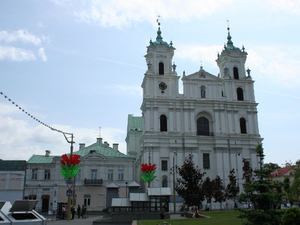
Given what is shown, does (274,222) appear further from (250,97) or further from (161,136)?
(250,97)

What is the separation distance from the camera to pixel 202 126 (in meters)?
55.9

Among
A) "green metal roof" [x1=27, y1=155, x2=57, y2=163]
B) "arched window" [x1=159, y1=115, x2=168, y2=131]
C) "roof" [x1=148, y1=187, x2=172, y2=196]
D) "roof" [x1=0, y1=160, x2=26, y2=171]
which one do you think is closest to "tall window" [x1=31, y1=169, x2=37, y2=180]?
"roof" [x1=0, y1=160, x2=26, y2=171]

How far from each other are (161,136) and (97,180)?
12.1m

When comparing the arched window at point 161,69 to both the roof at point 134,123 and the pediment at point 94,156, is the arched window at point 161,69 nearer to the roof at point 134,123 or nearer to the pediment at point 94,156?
the roof at point 134,123

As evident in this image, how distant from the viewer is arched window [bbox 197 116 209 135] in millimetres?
55513

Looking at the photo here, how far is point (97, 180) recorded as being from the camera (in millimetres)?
48500

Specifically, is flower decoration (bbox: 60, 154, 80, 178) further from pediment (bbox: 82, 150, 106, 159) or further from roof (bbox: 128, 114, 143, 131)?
roof (bbox: 128, 114, 143, 131)

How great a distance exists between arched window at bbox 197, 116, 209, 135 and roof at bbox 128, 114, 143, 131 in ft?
54.9

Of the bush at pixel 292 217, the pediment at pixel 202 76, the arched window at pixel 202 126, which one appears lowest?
the bush at pixel 292 217

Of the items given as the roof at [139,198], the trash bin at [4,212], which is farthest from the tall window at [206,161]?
the trash bin at [4,212]

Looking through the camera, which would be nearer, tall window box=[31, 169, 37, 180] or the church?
tall window box=[31, 169, 37, 180]

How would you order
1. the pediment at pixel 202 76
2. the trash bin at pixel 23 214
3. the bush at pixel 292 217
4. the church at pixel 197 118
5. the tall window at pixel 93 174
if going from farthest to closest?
the pediment at pixel 202 76 → the church at pixel 197 118 → the tall window at pixel 93 174 → the trash bin at pixel 23 214 → the bush at pixel 292 217

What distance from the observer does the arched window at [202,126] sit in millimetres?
55513

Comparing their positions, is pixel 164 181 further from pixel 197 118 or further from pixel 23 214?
pixel 23 214
